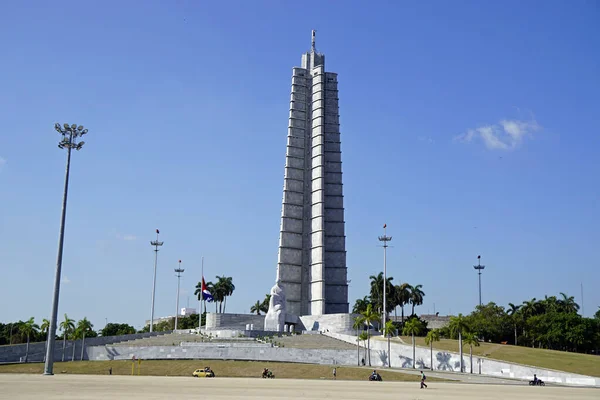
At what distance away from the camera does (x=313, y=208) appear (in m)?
76.8

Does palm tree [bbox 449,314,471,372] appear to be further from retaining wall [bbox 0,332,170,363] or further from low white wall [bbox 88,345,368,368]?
retaining wall [bbox 0,332,170,363]

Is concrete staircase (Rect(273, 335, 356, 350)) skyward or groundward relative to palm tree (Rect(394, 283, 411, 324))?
groundward

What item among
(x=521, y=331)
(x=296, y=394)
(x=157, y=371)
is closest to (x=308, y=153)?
(x=521, y=331)

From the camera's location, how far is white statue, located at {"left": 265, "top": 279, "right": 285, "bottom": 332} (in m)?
66.2

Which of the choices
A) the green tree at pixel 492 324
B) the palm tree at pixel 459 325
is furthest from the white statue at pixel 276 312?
the palm tree at pixel 459 325

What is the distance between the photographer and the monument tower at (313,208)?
74875mm

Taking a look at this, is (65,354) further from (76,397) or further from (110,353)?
(76,397)

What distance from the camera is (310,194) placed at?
258 feet

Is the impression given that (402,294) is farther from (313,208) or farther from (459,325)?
(459,325)

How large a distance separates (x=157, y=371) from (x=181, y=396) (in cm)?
2366

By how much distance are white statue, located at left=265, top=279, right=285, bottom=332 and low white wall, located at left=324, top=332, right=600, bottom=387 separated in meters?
10.5

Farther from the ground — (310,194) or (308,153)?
(308,153)

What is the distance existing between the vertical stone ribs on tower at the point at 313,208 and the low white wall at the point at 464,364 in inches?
689

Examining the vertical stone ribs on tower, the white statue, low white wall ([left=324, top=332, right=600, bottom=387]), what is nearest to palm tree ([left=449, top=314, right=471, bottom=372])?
low white wall ([left=324, top=332, right=600, bottom=387])
